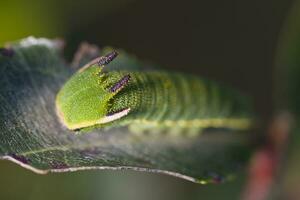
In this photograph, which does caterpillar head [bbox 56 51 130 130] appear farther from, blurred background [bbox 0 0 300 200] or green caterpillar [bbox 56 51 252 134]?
blurred background [bbox 0 0 300 200]

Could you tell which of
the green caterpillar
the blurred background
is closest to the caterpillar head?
the green caterpillar

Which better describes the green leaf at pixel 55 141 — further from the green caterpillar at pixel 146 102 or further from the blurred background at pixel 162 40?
the blurred background at pixel 162 40

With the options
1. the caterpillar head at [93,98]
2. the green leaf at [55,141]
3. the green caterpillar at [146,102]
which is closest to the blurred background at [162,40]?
the green caterpillar at [146,102]

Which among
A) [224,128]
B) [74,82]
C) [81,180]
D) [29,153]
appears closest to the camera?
Result: [29,153]

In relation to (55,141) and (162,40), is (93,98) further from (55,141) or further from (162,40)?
(162,40)

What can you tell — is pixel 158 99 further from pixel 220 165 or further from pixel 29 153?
pixel 29 153

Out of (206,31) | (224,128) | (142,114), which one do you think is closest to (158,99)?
(142,114)

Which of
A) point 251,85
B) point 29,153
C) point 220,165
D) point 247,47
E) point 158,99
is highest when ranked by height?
point 247,47
